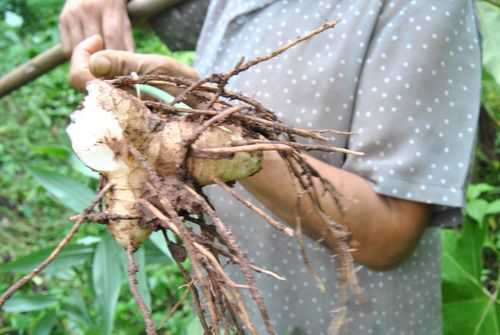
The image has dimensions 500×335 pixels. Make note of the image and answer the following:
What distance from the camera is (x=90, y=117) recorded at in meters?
0.58

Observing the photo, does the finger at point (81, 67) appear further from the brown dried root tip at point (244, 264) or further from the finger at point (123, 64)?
the brown dried root tip at point (244, 264)

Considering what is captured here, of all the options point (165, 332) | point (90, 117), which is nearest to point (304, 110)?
point (90, 117)

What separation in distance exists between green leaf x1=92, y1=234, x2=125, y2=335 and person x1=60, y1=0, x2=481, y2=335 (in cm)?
26

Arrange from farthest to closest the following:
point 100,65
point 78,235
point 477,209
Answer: point 78,235, point 477,209, point 100,65

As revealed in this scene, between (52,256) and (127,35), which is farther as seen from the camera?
(127,35)

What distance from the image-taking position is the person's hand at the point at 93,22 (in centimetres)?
95

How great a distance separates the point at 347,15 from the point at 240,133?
0.97 ft

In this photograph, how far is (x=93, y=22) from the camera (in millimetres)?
960

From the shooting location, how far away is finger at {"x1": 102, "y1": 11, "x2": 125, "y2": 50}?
93 cm

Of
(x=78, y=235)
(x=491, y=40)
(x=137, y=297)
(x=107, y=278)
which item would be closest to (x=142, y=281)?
(x=107, y=278)

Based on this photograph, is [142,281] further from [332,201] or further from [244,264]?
[244,264]

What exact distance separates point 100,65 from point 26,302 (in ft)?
2.35

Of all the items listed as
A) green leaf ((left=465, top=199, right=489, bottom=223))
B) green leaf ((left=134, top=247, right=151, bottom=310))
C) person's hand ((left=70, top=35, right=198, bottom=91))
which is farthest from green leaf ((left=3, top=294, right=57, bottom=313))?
green leaf ((left=465, top=199, right=489, bottom=223))

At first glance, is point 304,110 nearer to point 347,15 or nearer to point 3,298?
point 347,15
